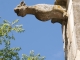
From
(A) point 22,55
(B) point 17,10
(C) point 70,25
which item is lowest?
(A) point 22,55

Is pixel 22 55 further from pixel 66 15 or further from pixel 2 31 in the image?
pixel 66 15

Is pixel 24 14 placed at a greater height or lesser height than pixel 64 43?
greater

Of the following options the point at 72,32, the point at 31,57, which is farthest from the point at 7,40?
the point at 72,32

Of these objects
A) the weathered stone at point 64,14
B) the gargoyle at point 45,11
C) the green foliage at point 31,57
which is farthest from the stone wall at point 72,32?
the green foliage at point 31,57

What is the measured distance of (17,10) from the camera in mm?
4320

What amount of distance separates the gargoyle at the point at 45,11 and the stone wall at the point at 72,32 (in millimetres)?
192

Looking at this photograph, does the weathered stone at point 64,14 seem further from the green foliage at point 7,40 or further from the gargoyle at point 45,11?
the green foliage at point 7,40

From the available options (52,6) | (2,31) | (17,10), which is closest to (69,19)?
(52,6)

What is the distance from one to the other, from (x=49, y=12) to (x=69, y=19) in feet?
1.35

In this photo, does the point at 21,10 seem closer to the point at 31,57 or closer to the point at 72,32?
the point at 72,32

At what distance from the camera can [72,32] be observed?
3.86 metres

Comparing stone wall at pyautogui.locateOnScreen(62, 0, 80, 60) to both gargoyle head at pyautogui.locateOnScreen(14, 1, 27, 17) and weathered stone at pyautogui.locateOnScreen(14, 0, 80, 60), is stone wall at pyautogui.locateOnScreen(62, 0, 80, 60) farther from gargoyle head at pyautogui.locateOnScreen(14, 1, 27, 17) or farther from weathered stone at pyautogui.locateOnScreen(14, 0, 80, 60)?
gargoyle head at pyautogui.locateOnScreen(14, 1, 27, 17)

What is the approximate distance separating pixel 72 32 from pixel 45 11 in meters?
0.76

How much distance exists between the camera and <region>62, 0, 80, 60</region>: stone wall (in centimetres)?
362
